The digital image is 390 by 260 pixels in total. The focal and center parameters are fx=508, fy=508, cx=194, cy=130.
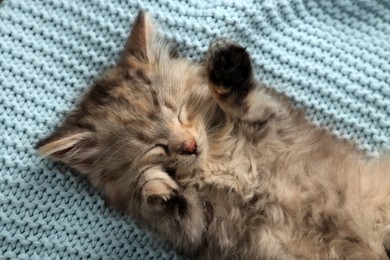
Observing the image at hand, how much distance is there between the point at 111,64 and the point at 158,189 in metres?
0.67

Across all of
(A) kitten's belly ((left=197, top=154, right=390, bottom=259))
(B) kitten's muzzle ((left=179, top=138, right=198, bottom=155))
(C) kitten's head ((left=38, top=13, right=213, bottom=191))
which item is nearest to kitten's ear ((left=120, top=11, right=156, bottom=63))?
(C) kitten's head ((left=38, top=13, right=213, bottom=191))

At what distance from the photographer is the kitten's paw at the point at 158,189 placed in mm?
1573

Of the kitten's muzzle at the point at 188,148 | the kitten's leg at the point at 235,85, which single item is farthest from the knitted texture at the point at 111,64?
the kitten's muzzle at the point at 188,148

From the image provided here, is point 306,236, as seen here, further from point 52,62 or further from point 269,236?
point 52,62

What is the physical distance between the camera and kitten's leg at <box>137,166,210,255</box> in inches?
62.5

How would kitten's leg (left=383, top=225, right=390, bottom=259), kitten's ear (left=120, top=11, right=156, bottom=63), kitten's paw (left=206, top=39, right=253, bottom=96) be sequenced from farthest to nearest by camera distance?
kitten's ear (left=120, top=11, right=156, bottom=63) < kitten's paw (left=206, top=39, right=253, bottom=96) < kitten's leg (left=383, top=225, right=390, bottom=259)

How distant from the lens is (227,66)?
1648 mm

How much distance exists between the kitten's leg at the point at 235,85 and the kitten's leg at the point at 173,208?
31cm

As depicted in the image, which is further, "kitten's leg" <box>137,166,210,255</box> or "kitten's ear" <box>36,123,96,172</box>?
"kitten's ear" <box>36,123,96,172</box>

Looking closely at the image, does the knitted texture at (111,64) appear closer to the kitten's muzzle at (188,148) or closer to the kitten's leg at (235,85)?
the kitten's leg at (235,85)

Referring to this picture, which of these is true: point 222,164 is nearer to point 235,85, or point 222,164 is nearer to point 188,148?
point 188,148

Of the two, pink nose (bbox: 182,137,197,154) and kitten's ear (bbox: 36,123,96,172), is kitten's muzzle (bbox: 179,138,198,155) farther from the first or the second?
kitten's ear (bbox: 36,123,96,172)

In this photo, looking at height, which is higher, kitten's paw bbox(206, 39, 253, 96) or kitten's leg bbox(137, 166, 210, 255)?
kitten's paw bbox(206, 39, 253, 96)

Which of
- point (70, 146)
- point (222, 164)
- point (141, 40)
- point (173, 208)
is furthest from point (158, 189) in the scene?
point (141, 40)
